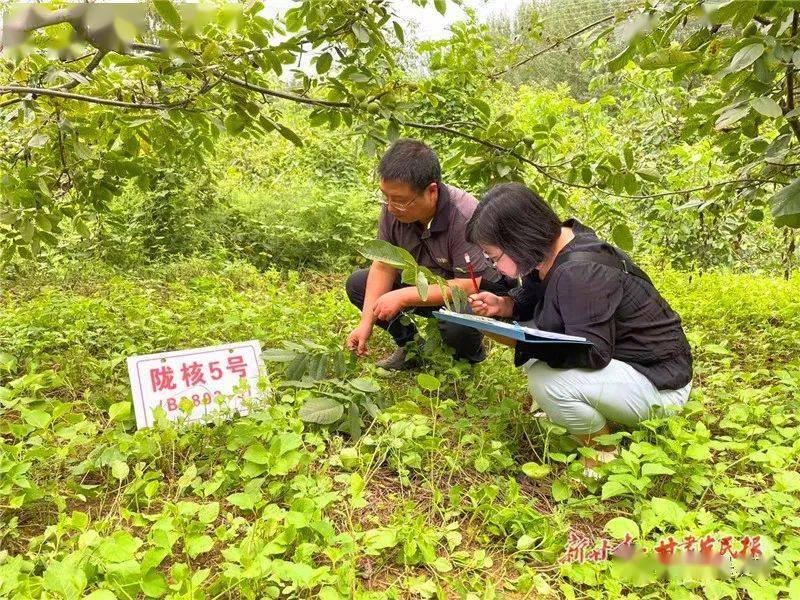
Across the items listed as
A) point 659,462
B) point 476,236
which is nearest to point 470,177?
point 476,236

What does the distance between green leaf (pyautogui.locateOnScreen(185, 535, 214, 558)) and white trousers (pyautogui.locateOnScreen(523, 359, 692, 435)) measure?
1119 mm

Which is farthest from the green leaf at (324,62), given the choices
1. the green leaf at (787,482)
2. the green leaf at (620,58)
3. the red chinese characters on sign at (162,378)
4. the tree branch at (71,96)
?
the green leaf at (787,482)

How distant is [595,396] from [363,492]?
796 mm

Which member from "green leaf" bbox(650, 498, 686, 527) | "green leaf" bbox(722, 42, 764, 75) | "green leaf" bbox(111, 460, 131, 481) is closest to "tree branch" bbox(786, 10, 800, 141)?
"green leaf" bbox(722, 42, 764, 75)

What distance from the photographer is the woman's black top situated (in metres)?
1.82

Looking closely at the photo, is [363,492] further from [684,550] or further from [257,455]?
[684,550]

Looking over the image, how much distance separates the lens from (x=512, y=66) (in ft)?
9.07

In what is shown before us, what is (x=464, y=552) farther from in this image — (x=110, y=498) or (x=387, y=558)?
(x=110, y=498)

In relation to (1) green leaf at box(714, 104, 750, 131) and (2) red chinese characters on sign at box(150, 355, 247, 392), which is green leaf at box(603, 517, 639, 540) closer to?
(1) green leaf at box(714, 104, 750, 131)

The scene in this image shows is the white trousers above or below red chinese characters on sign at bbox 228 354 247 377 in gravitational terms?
below

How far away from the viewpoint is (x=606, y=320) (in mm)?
1824

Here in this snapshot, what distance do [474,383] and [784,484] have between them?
1.23 m

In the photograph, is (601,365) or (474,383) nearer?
(601,365)

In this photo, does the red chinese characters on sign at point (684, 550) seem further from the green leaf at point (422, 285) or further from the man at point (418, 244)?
the man at point (418, 244)
